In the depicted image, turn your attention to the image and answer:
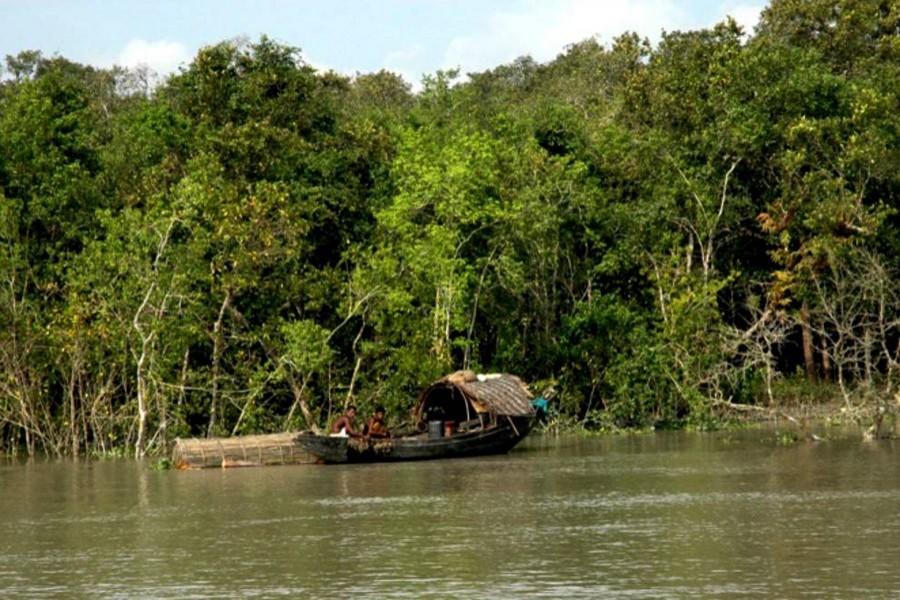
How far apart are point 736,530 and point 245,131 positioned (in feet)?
68.0

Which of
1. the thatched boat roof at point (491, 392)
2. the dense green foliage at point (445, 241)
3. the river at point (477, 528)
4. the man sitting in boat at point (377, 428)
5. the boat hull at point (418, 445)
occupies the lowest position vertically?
the river at point (477, 528)

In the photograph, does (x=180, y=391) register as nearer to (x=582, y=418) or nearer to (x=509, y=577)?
(x=582, y=418)

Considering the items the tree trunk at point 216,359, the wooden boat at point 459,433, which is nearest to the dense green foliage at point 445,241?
the tree trunk at point 216,359

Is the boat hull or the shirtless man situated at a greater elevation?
the shirtless man

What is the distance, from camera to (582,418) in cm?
3975

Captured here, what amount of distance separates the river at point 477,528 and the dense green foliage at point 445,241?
4.78m

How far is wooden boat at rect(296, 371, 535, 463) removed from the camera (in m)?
30.7

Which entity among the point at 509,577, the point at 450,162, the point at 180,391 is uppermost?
the point at 450,162

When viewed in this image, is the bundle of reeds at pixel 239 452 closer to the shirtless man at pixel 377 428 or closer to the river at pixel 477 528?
Answer: the river at pixel 477 528

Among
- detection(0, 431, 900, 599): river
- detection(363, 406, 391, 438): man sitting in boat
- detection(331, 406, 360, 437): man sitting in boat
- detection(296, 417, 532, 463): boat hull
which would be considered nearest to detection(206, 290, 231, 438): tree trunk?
detection(331, 406, 360, 437): man sitting in boat

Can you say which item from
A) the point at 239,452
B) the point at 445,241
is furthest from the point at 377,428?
the point at 445,241

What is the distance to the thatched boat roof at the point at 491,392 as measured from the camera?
31391 millimetres

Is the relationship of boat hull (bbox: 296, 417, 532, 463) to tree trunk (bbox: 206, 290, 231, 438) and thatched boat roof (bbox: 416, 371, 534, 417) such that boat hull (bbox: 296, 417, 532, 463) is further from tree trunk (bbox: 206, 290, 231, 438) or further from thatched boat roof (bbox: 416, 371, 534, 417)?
tree trunk (bbox: 206, 290, 231, 438)

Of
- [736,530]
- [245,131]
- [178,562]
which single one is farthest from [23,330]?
[736,530]
